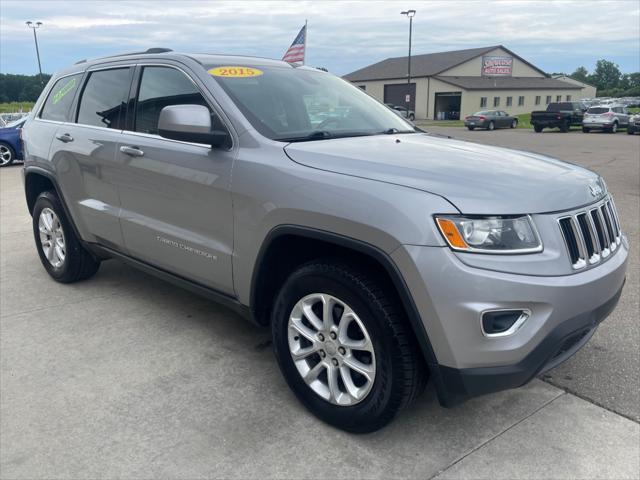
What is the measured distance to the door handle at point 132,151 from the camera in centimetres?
364

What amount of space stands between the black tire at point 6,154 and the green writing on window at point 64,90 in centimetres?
1169

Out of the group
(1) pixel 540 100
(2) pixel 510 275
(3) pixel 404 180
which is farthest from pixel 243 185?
(1) pixel 540 100

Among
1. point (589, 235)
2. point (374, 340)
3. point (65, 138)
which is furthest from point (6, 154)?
point (589, 235)

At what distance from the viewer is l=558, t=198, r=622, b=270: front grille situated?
7.89ft

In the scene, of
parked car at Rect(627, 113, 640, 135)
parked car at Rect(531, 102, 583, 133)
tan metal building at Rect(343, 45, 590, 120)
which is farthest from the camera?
tan metal building at Rect(343, 45, 590, 120)

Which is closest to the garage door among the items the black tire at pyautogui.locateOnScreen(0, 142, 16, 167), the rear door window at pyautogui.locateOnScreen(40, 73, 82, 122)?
the black tire at pyautogui.locateOnScreen(0, 142, 16, 167)

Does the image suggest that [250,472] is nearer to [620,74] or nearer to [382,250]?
[382,250]

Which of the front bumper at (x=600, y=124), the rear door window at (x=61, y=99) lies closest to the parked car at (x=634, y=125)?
the front bumper at (x=600, y=124)

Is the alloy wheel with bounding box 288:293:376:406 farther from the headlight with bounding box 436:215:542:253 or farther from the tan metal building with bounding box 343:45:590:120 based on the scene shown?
Result: the tan metal building with bounding box 343:45:590:120

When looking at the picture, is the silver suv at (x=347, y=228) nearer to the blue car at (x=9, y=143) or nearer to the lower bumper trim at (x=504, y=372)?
the lower bumper trim at (x=504, y=372)

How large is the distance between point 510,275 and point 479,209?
0.94ft

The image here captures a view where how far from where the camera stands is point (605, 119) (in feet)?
105

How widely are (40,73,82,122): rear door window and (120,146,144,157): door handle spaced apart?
117 cm

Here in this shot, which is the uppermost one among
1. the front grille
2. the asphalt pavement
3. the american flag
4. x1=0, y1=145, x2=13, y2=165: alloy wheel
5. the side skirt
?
the american flag
